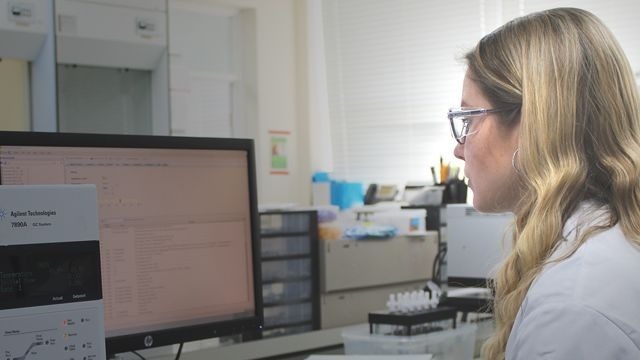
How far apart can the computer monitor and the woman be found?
1.54ft

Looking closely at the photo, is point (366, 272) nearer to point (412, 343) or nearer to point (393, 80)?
point (412, 343)

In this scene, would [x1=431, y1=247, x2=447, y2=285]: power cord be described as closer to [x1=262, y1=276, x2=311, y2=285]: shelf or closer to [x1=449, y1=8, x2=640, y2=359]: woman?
[x1=262, y1=276, x2=311, y2=285]: shelf

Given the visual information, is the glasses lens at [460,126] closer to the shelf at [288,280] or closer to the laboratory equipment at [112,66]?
the shelf at [288,280]

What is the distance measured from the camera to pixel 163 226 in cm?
114

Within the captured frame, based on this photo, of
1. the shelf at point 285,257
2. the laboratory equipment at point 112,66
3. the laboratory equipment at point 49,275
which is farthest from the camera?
the laboratory equipment at point 112,66

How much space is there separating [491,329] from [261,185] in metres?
2.85

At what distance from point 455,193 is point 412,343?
135 cm

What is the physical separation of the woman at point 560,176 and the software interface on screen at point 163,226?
1.55 ft

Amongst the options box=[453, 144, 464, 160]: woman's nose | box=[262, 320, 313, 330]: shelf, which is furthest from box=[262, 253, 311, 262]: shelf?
box=[453, 144, 464, 160]: woman's nose

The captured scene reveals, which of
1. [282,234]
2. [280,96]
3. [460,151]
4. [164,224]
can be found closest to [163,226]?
[164,224]

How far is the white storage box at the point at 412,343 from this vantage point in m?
1.37

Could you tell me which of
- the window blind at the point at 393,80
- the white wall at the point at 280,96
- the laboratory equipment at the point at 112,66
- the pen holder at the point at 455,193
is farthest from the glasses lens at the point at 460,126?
the white wall at the point at 280,96

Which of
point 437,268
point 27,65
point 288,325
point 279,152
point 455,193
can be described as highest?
point 27,65

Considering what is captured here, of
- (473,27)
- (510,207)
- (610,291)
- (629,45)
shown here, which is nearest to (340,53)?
(473,27)
